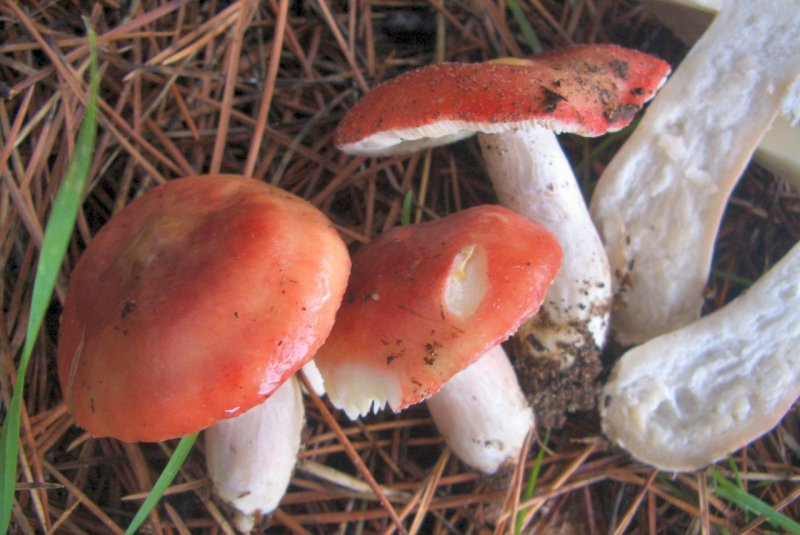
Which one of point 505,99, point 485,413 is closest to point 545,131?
point 505,99

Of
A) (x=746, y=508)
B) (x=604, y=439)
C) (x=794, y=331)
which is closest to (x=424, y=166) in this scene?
(x=604, y=439)

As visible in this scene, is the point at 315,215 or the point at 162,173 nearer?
the point at 315,215

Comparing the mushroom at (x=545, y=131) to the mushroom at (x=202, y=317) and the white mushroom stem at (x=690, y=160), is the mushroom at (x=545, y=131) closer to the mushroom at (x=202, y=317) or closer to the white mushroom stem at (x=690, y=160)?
the white mushroom stem at (x=690, y=160)

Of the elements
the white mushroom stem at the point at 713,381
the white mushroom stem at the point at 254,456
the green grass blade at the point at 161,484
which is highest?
the white mushroom stem at the point at 713,381

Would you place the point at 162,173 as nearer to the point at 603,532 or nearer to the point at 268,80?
the point at 268,80

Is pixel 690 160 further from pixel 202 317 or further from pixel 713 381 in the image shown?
pixel 202 317

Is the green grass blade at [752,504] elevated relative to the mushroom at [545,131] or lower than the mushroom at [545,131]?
lower

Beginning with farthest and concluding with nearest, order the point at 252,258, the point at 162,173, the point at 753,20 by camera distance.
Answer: the point at 162,173, the point at 753,20, the point at 252,258

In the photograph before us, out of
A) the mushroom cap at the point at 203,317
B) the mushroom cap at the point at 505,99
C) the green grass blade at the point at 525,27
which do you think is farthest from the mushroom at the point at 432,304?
the green grass blade at the point at 525,27
